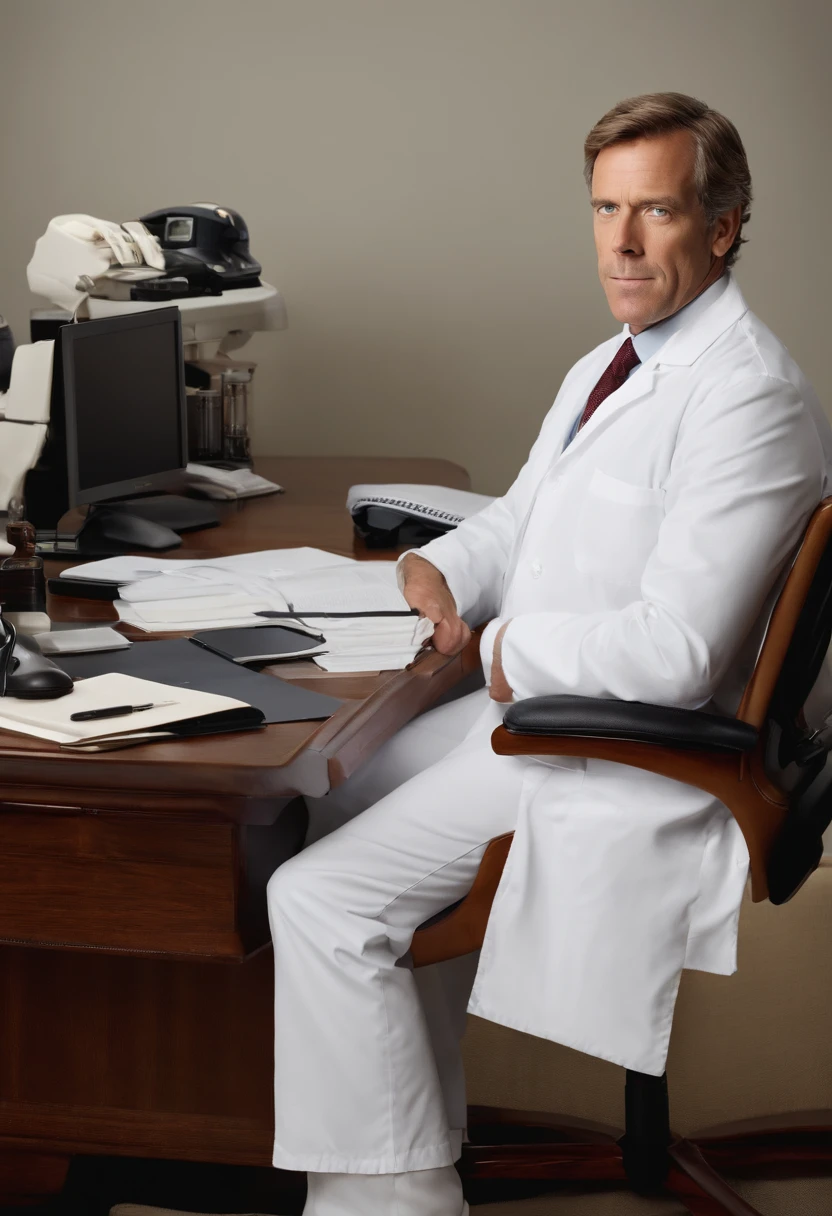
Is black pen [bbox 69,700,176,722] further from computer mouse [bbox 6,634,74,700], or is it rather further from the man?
the man

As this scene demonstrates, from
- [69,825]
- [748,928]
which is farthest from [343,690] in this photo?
[748,928]

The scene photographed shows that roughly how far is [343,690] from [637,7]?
2.65 metres

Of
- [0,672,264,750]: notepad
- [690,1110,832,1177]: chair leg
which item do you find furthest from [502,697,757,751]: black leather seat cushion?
[690,1110,832,1177]: chair leg

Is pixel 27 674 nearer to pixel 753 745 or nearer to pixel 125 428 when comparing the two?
pixel 753 745

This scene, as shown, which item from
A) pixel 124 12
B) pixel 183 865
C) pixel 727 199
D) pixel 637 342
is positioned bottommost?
pixel 183 865

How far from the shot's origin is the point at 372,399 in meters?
3.78

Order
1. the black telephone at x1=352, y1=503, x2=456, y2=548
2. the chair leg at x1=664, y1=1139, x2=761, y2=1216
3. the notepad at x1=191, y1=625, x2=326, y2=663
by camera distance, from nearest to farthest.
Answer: the notepad at x1=191, y1=625, x2=326, y2=663, the chair leg at x1=664, y1=1139, x2=761, y2=1216, the black telephone at x1=352, y1=503, x2=456, y2=548

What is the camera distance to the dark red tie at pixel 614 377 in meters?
1.71

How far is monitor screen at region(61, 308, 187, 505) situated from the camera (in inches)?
88.0

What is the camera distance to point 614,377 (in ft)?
5.63

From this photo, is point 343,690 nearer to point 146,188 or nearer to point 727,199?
point 727,199

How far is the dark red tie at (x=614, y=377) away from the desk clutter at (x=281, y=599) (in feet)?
1.24

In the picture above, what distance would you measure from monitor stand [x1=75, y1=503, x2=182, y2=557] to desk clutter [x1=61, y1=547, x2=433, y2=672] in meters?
0.08

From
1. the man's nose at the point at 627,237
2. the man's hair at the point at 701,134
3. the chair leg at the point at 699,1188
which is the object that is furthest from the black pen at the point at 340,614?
the chair leg at the point at 699,1188
